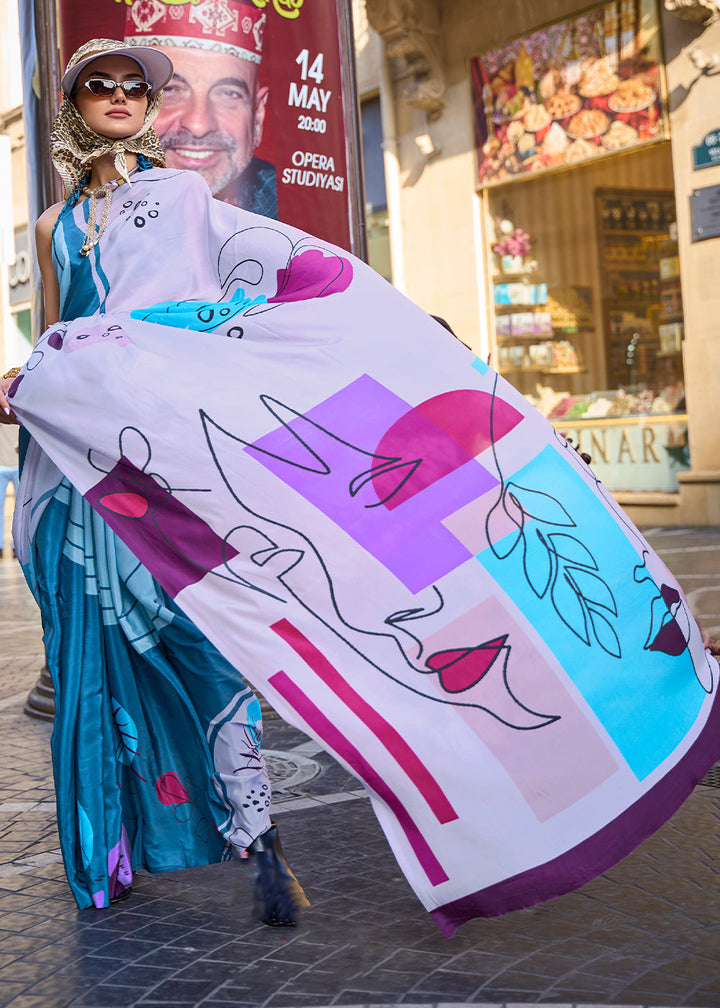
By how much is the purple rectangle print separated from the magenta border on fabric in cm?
63

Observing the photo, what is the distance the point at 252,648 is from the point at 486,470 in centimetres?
66

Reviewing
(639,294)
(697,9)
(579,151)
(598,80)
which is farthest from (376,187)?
(697,9)

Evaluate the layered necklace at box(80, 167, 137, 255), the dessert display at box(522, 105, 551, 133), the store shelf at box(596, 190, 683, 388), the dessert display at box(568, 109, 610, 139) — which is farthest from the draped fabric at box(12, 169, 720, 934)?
the dessert display at box(522, 105, 551, 133)

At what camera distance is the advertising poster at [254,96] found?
5.35 metres

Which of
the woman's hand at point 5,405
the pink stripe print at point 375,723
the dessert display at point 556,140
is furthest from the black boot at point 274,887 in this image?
the dessert display at point 556,140

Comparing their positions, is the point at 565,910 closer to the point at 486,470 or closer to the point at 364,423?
the point at 486,470

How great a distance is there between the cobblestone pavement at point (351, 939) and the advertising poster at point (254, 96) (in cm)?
306

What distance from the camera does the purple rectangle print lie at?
2633 millimetres

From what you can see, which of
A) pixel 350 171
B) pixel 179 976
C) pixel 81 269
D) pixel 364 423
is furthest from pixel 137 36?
pixel 179 976

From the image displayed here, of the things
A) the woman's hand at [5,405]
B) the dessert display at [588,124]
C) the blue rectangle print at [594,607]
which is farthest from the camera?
the dessert display at [588,124]

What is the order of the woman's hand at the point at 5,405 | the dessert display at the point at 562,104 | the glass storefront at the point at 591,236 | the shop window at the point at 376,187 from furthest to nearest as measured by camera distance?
the shop window at the point at 376,187, the dessert display at the point at 562,104, the glass storefront at the point at 591,236, the woman's hand at the point at 5,405

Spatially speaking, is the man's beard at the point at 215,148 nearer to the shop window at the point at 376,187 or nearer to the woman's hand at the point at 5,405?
the woman's hand at the point at 5,405

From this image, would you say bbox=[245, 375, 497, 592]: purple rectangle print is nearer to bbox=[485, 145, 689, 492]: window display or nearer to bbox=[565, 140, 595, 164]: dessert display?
bbox=[485, 145, 689, 492]: window display

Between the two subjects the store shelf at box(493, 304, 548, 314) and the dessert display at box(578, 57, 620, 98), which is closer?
the dessert display at box(578, 57, 620, 98)
